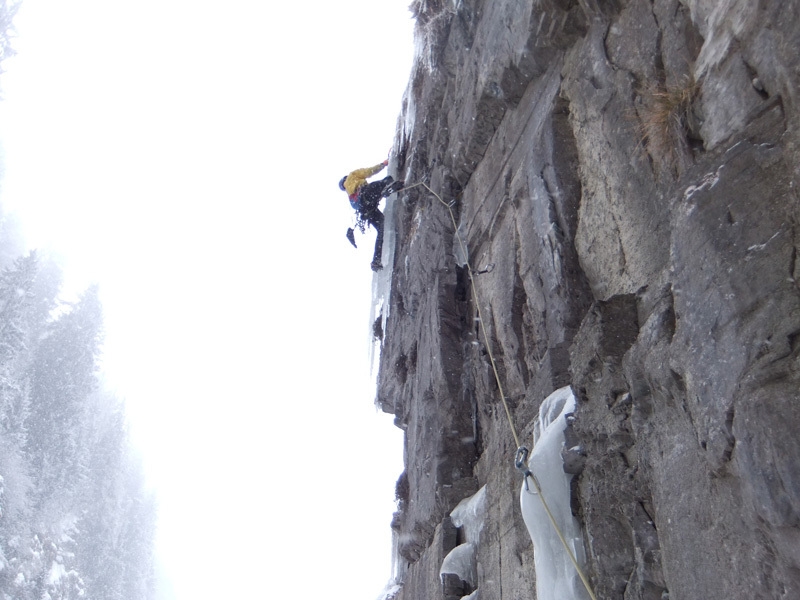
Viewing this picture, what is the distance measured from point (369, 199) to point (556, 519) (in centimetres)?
716

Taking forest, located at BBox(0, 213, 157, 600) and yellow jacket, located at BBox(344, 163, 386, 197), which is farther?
forest, located at BBox(0, 213, 157, 600)

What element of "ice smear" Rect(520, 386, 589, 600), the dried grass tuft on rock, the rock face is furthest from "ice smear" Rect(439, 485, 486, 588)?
the dried grass tuft on rock

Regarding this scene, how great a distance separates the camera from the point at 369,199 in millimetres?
9664

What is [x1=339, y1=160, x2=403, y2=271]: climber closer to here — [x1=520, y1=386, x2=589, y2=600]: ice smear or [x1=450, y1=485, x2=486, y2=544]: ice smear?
[x1=450, y1=485, x2=486, y2=544]: ice smear

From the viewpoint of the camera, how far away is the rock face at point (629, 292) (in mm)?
2010

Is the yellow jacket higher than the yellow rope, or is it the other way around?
the yellow jacket

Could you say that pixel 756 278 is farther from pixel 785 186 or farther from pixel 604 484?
pixel 604 484

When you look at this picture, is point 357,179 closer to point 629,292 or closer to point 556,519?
point 629,292

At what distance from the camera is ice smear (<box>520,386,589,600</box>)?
296 centimetres

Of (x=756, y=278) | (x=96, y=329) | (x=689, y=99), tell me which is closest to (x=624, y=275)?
(x=689, y=99)

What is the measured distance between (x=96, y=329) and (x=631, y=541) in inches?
1830

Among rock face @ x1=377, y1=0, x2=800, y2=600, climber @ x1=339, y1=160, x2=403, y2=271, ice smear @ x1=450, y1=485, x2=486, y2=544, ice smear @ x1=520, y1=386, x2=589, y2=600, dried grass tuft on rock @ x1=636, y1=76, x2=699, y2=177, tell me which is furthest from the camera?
climber @ x1=339, y1=160, x2=403, y2=271

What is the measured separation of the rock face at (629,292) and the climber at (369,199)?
318 cm

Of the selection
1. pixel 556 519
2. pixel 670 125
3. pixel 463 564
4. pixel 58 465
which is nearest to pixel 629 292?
pixel 670 125
